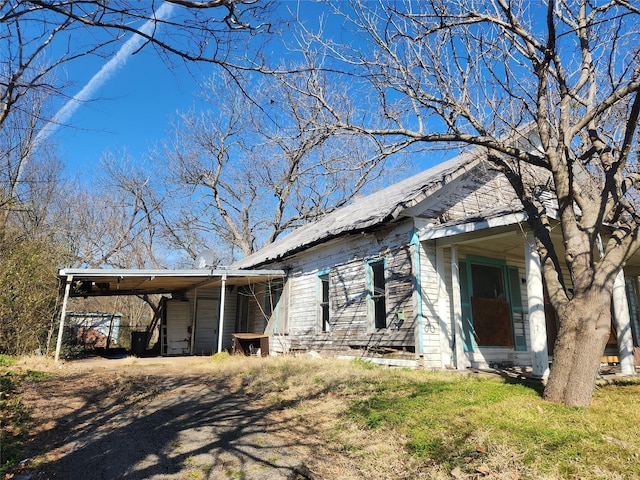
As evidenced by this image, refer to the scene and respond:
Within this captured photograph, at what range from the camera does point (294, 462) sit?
4.16 meters

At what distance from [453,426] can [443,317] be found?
4469mm

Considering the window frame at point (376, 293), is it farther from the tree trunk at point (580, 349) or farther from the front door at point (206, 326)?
the front door at point (206, 326)

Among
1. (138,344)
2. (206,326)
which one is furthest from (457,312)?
(138,344)

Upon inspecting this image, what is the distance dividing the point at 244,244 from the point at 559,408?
24.4 metres

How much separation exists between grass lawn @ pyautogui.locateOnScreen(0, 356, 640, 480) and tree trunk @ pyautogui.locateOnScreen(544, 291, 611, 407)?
217 mm

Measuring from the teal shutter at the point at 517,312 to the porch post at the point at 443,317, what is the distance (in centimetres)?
206

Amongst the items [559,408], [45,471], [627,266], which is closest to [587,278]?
[559,408]

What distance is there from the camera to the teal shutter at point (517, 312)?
33.3 ft

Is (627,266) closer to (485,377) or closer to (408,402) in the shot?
(485,377)

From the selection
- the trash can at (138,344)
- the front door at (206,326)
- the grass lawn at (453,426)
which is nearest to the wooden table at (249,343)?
the front door at (206,326)

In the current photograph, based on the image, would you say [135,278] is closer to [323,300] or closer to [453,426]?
[323,300]

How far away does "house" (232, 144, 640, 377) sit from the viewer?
8.45m

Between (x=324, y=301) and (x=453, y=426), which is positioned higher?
(x=324, y=301)

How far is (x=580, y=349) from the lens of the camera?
206 inches
